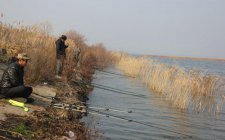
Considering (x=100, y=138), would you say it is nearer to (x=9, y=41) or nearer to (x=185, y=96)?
(x=185, y=96)

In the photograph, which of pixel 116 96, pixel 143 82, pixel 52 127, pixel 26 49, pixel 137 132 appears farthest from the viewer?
pixel 143 82

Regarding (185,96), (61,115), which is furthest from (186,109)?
(61,115)

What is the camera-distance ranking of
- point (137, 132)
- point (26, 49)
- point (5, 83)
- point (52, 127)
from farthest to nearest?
1. point (26, 49)
2. point (137, 132)
3. point (5, 83)
4. point (52, 127)

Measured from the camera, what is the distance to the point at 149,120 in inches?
523

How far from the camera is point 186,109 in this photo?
52.1ft

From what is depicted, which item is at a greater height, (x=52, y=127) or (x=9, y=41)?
(x=9, y=41)

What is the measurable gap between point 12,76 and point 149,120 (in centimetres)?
559

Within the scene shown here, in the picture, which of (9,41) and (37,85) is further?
(9,41)

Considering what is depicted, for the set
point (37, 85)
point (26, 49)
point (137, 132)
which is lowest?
point (137, 132)

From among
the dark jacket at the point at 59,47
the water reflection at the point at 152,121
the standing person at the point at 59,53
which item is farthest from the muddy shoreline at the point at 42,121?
the dark jacket at the point at 59,47

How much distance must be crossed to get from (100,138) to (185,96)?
23.6ft

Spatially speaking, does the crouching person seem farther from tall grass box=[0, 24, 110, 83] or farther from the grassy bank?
tall grass box=[0, 24, 110, 83]

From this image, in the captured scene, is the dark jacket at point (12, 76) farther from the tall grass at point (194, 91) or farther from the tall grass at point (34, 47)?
the tall grass at point (194, 91)

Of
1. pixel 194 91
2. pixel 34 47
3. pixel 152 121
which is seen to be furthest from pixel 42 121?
pixel 194 91
